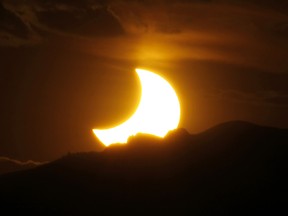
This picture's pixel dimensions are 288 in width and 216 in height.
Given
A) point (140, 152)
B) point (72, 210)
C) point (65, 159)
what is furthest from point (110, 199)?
point (65, 159)

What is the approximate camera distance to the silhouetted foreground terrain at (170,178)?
8981cm

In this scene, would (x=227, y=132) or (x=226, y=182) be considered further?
(x=227, y=132)

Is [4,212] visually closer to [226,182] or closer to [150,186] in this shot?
[150,186]

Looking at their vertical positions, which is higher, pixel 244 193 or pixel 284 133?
pixel 284 133

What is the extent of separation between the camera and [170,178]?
97312 mm

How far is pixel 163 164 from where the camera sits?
101 meters

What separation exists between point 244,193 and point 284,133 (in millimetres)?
16527

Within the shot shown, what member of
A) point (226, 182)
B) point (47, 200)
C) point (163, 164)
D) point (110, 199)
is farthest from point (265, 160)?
point (47, 200)

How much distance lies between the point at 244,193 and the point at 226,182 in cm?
442

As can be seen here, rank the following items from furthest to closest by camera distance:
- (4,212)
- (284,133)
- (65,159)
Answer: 1. (65,159)
2. (284,133)
3. (4,212)

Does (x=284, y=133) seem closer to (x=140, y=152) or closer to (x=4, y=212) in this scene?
(x=140, y=152)

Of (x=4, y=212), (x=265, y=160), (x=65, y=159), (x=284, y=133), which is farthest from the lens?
(x=65, y=159)

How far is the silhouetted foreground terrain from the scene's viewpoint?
89812 mm

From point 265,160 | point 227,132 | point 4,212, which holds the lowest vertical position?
point 4,212
